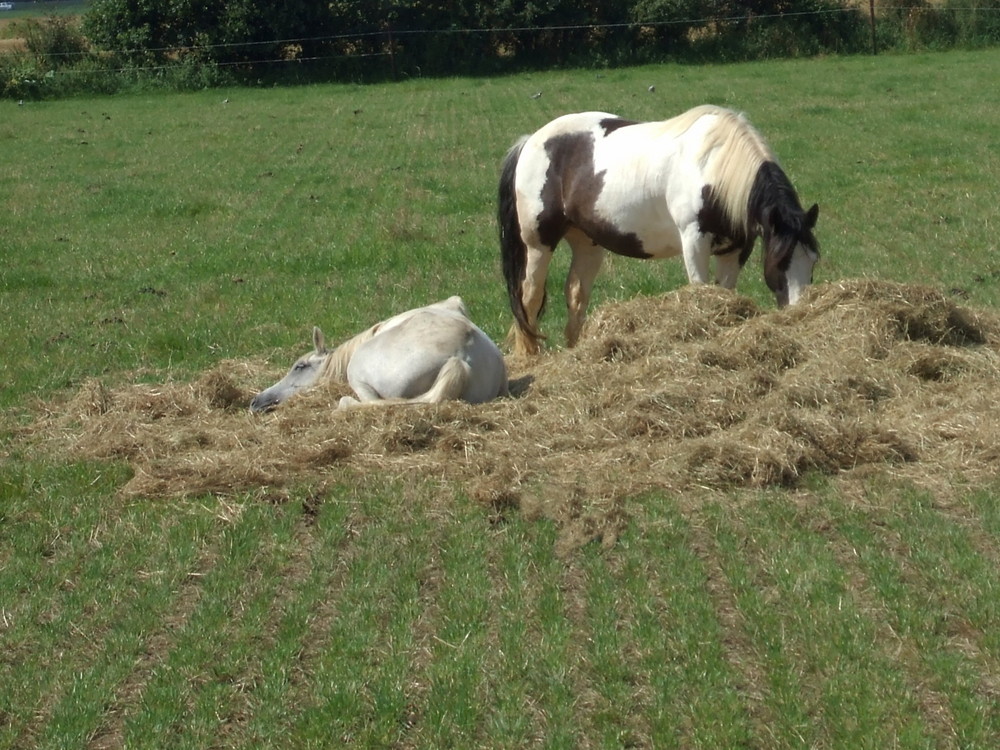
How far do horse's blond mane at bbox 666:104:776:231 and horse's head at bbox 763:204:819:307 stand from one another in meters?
0.24

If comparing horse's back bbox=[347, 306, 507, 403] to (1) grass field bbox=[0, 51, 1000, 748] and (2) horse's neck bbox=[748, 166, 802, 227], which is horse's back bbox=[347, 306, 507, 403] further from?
(2) horse's neck bbox=[748, 166, 802, 227]

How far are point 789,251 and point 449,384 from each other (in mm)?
2258

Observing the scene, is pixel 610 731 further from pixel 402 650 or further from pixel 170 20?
pixel 170 20

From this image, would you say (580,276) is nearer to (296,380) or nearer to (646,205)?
(646,205)

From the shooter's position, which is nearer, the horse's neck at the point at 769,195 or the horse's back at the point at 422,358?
the horse's back at the point at 422,358

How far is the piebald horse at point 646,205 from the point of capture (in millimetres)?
7293

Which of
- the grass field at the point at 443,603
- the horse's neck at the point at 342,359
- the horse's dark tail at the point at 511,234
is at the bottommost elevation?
the grass field at the point at 443,603

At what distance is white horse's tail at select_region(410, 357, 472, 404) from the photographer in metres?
6.70

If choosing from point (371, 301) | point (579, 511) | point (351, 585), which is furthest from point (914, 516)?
point (371, 301)

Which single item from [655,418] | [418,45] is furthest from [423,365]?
[418,45]

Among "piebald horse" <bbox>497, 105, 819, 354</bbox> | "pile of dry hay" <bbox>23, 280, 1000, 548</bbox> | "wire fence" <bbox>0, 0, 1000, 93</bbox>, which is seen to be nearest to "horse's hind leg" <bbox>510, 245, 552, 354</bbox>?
"piebald horse" <bbox>497, 105, 819, 354</bbox>

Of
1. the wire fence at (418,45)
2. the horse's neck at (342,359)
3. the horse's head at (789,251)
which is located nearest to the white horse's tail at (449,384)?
the horse's neck at (342,359)

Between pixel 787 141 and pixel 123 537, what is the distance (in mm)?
13495

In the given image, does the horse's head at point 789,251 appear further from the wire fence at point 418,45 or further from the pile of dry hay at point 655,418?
the wire fence at point 418,45
